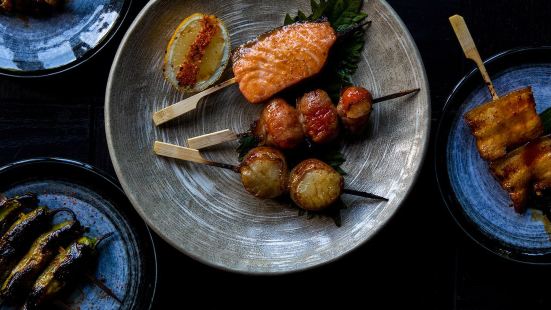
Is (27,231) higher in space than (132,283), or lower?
higher

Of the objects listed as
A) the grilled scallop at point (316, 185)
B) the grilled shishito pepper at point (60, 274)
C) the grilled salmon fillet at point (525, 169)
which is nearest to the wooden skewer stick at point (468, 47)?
the grilled salmon fillet at point (525, 169)

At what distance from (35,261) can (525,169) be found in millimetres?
3125

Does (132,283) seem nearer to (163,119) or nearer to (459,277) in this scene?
(163,119)

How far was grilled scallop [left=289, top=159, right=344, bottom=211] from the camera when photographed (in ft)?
10.8

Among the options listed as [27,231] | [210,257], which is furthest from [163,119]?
[27,231]

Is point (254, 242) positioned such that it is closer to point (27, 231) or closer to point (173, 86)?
point (173, 86)

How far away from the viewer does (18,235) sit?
11.7 feet

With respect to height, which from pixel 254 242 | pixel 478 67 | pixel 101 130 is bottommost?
pixel 254 242

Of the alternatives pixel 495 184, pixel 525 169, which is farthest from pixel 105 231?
pixel 525 169

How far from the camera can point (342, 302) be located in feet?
12.8

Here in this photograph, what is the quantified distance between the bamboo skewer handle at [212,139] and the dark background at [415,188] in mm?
725

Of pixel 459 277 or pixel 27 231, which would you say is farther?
pixel 459 277

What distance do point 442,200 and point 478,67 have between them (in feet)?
2.87

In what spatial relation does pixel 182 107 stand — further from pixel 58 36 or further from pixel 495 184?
pixel 495 184
